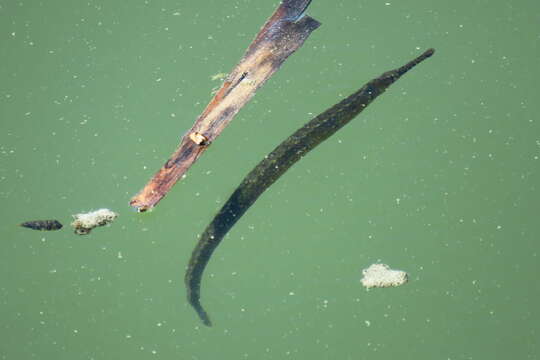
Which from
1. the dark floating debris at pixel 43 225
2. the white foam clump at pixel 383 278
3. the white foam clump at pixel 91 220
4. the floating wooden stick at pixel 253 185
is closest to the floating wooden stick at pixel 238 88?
the floating wooden stick at pixel 253 185

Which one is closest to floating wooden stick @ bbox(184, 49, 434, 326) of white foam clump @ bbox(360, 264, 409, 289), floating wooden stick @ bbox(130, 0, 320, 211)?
floating wooden stick @ bbox(130, 0, 320, 211)

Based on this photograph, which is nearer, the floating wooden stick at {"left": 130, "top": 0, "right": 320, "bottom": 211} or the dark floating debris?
the floating wooden stick at {"left": 130, "top": 0, "right": 320, "bottom": 211}

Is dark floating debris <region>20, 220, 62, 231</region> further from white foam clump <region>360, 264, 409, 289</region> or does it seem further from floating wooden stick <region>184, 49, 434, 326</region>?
white foam clump <region>360, 264, 409, 289</region>

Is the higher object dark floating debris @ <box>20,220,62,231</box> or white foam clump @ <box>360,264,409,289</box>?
dark floating debris @ <box>20,220,62,231</box>

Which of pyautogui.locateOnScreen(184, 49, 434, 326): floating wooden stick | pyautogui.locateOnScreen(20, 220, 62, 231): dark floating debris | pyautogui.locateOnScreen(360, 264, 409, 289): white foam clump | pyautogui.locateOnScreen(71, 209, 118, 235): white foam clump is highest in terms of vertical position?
pyautogui.locateOnScreen(20, 220, 62, 231): dark floating debris

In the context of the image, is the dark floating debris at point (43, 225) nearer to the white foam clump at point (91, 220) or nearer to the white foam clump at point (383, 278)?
the white foam clump at point (91, 220)

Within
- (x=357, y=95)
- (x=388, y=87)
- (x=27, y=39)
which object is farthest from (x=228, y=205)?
(x=27, y=39)

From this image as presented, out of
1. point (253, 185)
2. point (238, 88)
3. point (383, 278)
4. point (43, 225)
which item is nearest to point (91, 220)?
point (43, 225)
